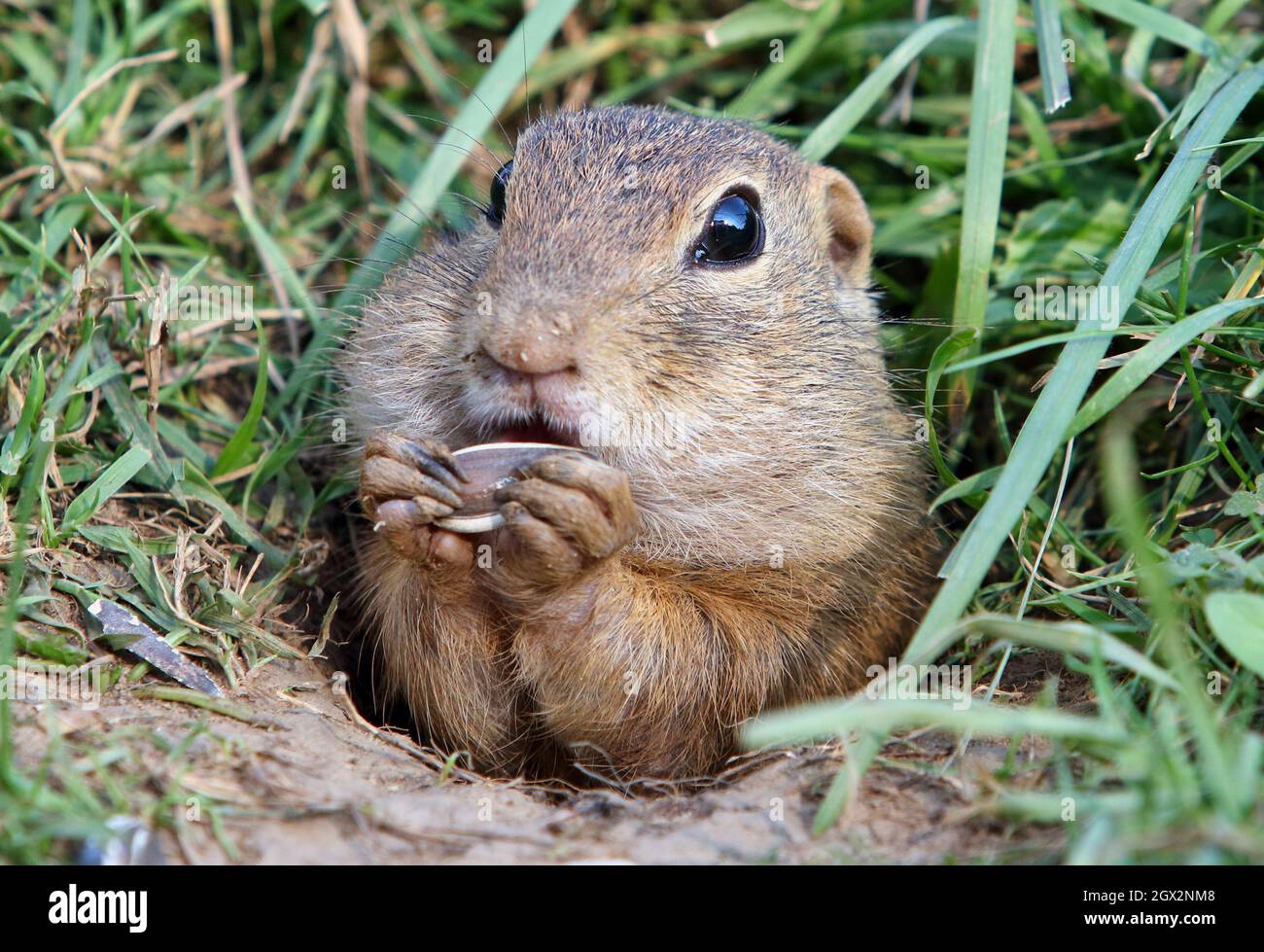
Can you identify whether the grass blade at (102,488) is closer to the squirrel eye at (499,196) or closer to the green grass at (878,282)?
the green grass at (878,282)

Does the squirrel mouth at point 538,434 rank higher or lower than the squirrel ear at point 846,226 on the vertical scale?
lower

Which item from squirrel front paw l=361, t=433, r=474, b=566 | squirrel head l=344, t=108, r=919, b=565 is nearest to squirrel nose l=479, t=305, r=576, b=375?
squirrel head l=344, t=108, r=919, b=565

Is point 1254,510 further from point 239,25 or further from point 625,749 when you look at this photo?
point 239,25

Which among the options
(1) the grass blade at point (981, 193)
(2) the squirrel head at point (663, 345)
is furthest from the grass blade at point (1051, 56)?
(2) the squirrel head at point (663, 345)

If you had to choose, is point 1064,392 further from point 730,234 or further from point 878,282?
point 878,282

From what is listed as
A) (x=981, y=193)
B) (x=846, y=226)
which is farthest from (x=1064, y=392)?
(x=846, y=226)
